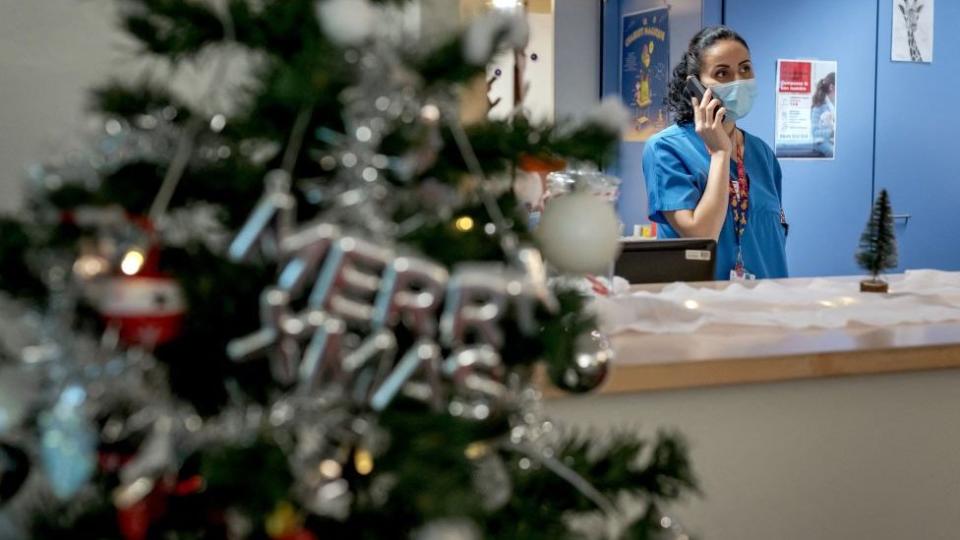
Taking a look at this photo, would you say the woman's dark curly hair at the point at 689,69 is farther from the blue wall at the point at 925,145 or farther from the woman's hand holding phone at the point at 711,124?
the blue wall at the point at 925,145

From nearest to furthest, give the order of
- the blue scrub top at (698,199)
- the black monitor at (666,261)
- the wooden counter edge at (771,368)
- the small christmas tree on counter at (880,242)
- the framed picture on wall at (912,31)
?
the wooden counter edge at (771,368) < the small christmas tree on counter at (880,242) < the black monitor at (666,261) < the blue scrub top at (698,199) < the framed picture on wall at (912,31)

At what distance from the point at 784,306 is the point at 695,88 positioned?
1.18m

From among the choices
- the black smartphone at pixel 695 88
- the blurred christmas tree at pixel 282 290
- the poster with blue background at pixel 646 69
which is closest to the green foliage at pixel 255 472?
the blurred christmas tree at pixel 282 290

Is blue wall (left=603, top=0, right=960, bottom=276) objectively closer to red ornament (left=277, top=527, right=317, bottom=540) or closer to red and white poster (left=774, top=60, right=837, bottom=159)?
red and white poster (left=774, top=60, right=837, bottom=159)

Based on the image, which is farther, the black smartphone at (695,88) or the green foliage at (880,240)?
the black smartphone at (695,88)

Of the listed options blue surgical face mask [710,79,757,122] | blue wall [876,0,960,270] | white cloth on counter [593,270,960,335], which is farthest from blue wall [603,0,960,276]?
white cloth on counter [593,270,960,335]

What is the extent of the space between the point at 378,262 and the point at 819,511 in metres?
1.14

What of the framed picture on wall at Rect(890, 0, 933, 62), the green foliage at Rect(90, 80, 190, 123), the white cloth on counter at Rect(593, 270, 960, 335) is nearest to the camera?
the green foliage at Rect(90, 80, 190, 123)

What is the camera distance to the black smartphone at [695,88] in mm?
2924

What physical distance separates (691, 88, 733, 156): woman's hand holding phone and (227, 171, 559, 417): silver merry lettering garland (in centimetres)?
223

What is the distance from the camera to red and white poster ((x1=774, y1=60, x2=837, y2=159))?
167 inches

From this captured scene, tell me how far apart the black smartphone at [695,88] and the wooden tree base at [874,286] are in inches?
35.7

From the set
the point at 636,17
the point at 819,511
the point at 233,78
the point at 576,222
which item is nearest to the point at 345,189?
the point at 576,222

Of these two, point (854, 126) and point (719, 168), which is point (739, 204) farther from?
point (854, 126)
